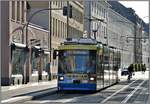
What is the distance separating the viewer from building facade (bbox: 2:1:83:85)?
46.6m

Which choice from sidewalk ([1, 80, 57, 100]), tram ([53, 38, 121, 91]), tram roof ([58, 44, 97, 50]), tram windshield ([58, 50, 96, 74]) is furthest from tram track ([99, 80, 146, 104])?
sidewalk ([1, 80, 57, 100])

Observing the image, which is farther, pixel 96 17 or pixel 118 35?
pixel 118 35

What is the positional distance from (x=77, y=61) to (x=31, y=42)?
73.8 feet

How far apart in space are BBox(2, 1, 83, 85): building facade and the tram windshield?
14505 mm

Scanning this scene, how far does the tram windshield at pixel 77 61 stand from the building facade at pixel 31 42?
47.6 feet

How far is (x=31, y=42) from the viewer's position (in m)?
52.9

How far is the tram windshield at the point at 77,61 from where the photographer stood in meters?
30.6

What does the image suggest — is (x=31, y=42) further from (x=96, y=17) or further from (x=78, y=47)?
(x=96, y=17)

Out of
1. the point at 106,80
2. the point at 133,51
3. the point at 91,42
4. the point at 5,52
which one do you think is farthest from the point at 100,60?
the point at 133,51

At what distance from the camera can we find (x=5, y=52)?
45.2 metres

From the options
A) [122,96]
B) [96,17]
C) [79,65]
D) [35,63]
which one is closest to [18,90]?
[79,65]

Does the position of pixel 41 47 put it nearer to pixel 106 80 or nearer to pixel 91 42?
pixel 106 80

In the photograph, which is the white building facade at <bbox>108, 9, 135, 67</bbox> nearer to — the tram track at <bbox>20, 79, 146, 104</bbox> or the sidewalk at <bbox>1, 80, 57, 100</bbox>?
the sidewalk at <bbox>1, 80, 57, 100</bbox>

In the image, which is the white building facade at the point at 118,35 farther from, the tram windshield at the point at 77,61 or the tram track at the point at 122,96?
the tram windshield at the point at 77,61
